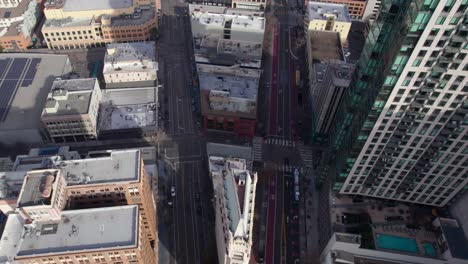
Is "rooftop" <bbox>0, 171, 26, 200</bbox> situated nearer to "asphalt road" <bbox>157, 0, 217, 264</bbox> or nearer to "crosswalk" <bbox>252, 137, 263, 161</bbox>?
"asphalt road" <bbox>157, 0, 217, 264</bbox>

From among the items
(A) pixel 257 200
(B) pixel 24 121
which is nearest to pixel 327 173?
(A) pixel 257 200

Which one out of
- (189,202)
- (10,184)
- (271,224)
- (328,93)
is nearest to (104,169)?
(10,184)

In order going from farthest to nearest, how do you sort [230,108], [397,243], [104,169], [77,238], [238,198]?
[230,108] → [397,243] → [238,198] → [104,169] → [77,238]

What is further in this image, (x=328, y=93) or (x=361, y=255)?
(x=328, y=93)

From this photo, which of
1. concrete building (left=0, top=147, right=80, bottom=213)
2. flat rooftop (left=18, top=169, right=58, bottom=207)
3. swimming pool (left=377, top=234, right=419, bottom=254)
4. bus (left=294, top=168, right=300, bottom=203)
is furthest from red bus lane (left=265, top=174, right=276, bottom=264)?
concrete building (left=0, top=147, right=80, bottom=213)

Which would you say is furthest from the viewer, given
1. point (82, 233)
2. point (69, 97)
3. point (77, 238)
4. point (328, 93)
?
point (69, 97)

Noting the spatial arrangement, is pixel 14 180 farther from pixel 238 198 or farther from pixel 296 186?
pixel 296 186
